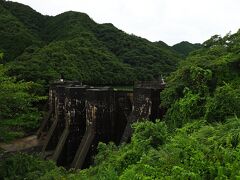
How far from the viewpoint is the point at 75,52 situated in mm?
42469

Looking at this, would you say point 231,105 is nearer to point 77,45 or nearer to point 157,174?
point 157,174

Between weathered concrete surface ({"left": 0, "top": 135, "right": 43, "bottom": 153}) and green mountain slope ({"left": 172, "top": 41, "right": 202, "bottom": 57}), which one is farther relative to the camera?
green mountain slope ({"left": 172, "top": 41, "right": 202, "bottom": 57})

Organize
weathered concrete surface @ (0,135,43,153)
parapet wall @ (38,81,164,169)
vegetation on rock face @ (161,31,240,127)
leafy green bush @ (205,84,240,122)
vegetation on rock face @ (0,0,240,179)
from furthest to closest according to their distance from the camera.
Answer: weathered concrete surface @ (0,135,43,153) → parapet wall @ (38,81,164,169) → vegetation on rock face @ (161,31,240,127) → leafy green bush @ (205,84,240,122) → vegetation on rock face @ (0,0,240,179)

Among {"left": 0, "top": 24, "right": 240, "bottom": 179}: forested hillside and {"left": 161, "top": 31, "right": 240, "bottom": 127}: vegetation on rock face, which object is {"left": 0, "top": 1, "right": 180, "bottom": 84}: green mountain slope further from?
{"left": 161, "top": 31, "right": 240, "bottom": 127}: vegetation on rock face

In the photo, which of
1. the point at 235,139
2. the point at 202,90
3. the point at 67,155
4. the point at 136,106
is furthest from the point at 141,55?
the point at 235,139

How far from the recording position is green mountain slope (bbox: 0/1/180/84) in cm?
3603

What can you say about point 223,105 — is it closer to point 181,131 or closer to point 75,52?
point 181,131

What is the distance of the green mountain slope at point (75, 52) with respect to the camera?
118 feet

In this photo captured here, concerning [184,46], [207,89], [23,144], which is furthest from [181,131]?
[184,46]

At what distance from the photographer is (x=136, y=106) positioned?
14.9 metres

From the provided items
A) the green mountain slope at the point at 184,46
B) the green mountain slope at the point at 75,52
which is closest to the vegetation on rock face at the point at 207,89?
the green mountain slope at the point at 75,52

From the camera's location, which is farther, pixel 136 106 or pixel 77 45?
pixel 77 45

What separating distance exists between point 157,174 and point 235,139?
174 centimetres

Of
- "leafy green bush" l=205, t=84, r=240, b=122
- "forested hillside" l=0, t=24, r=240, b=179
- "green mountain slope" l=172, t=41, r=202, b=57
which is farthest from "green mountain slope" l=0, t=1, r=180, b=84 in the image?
"leafy green bush" l=205, t=84, r=240, b=122
